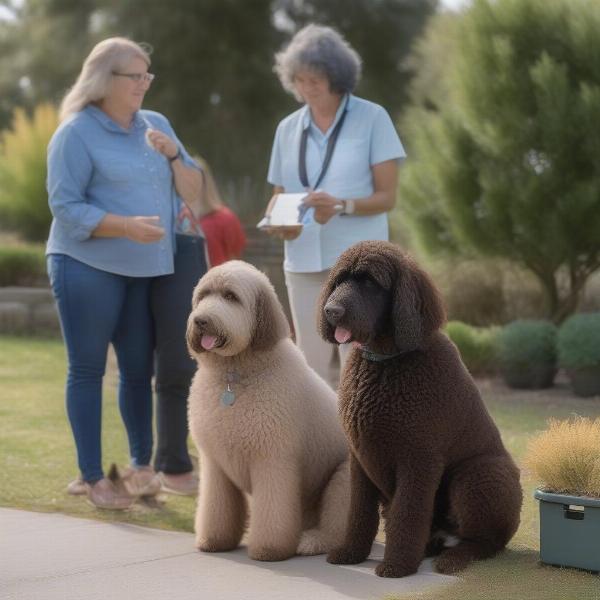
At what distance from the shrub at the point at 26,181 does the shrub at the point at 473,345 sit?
8.32 meters

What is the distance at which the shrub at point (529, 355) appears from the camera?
1030 centimetres

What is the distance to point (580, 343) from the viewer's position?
9875 mm

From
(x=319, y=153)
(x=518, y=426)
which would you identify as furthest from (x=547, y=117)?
(x=319, y=153)

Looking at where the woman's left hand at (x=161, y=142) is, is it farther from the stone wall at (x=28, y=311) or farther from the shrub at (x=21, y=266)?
the shrub at (x=21, y=266)

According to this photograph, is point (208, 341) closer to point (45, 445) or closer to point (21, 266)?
point (45, 445)

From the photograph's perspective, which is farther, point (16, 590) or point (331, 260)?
point (331, 260)

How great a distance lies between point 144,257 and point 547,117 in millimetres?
6403

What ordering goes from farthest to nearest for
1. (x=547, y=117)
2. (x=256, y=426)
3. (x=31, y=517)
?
(x=547, y=117)
(x=31, y=517)
(x=256, y=426)

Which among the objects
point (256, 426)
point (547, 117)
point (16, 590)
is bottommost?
point (16, 590)

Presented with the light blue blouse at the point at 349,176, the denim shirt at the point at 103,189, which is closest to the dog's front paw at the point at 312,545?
the light blue blouse at the point at 349,176

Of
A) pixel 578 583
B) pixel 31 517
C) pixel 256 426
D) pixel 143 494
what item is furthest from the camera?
pixel 143 494

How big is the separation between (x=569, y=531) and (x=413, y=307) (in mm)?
1075

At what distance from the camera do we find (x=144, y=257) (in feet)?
19.0

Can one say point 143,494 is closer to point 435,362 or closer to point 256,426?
point 256,426
